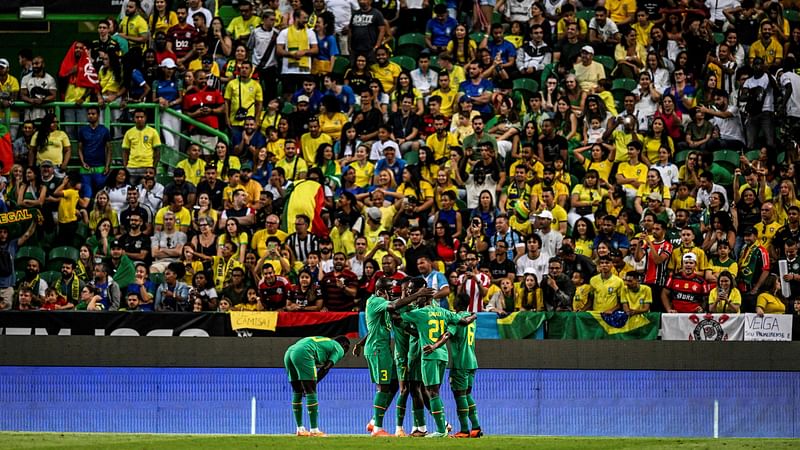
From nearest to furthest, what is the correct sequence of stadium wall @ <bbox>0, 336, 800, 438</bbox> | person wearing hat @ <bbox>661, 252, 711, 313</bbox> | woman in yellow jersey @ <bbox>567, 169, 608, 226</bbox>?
stadium wall @ <bbox>0, 336, 800, 438</bbox>
person wearing hat @ <bbox>661, 252, 711, 313</bbox>
woman in yellow jersey @ <bbox>567, 169, 608, 226</bbox>

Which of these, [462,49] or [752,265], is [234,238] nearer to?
[462,49]

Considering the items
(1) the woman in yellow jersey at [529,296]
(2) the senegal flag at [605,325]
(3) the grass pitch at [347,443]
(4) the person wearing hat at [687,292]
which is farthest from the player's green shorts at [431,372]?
(4) the person wearing hat at [687,292]

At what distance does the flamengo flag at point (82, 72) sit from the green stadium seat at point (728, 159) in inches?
441

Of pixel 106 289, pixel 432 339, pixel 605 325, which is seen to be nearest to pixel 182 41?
pixel 106 289

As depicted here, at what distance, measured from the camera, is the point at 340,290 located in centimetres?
2083

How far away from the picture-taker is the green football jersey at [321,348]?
16359 millimetres

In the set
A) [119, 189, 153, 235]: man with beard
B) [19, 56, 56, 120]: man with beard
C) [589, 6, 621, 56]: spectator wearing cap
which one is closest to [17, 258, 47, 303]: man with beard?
[119, 189, 153, 235]: man with beard

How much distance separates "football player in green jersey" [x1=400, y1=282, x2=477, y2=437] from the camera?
1586 centimetres

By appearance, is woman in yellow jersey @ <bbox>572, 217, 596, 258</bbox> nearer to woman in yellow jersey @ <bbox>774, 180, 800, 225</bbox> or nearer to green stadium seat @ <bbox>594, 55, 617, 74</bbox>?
woman in yellow jersey @ <bbox>774, 180, 800, 225</bbox>

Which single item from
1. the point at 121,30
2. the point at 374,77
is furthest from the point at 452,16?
the point at 121,30

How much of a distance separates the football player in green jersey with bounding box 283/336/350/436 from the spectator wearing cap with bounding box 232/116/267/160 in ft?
28.6

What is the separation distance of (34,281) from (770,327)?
1130 cm

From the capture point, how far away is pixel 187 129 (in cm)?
2577

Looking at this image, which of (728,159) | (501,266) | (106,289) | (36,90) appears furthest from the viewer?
(36,90)
